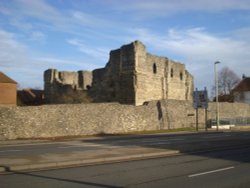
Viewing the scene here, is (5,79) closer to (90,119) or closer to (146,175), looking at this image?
(90,119)

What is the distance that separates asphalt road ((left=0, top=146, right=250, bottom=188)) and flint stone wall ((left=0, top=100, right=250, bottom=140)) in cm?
2067

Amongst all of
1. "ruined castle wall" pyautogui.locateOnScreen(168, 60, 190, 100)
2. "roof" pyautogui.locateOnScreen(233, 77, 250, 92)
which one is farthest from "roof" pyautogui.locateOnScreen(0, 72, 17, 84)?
"roof" pyautogui.locateOnScreen(233, 77, 250, 92)

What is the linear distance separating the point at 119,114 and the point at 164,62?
66.6ft

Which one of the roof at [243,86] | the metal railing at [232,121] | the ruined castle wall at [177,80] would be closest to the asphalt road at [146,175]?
the metal railing at [232,121]

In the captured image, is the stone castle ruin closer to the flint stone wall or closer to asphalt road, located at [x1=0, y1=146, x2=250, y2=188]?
the flint stone wall

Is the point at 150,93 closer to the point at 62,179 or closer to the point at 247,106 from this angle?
the point at 247,106

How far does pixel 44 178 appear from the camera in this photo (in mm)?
12117

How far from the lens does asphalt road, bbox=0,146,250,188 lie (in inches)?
443

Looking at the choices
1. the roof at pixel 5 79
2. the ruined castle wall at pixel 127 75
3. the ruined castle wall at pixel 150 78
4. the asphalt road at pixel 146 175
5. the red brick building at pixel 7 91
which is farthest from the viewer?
the roof at pixel 5 79

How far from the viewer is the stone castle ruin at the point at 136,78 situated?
179ft

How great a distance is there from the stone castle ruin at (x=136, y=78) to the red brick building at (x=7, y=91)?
845 cm

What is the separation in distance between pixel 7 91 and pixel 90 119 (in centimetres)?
2874

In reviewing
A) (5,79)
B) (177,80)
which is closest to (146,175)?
(177,80)

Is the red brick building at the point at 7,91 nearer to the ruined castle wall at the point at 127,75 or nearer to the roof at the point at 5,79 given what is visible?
the roof at the point at 5,79
